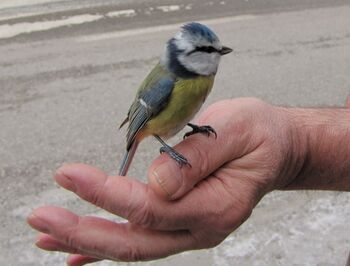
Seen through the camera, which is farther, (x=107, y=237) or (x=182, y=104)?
(x=182, y=104)

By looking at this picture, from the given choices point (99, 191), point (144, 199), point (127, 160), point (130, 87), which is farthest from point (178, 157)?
point (130, 87)

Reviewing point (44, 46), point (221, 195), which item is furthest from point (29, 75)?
point (221, 195)

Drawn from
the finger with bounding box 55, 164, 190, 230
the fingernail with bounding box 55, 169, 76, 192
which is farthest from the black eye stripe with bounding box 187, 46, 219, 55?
the fingernail with bounding box 55, 169, 76, 192

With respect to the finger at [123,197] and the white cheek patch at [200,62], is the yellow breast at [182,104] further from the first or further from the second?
the finger at [123,197]

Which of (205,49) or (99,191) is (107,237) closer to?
(99,191)

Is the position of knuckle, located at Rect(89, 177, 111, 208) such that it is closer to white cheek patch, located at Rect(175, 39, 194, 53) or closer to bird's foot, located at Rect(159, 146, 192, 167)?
bird's foot, located at Rect(159, 146, 192, 167)

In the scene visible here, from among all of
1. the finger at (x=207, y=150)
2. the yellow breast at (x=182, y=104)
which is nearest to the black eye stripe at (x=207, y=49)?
the yellow breast at (x=182, y=104)
